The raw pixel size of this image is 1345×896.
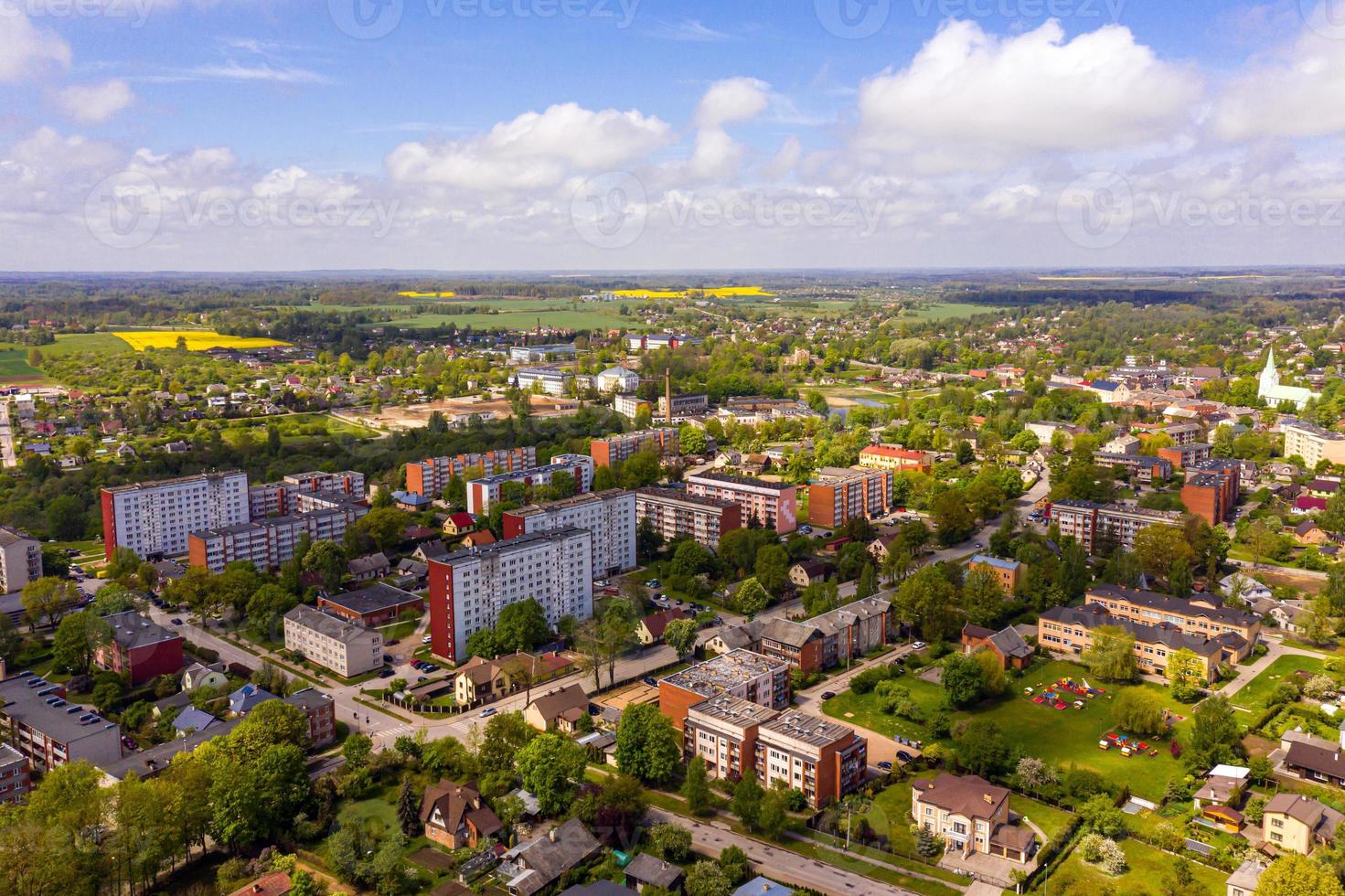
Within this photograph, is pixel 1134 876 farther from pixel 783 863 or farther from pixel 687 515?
pixel 687 515

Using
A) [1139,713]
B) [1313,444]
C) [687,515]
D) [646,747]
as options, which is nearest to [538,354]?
[687,515]

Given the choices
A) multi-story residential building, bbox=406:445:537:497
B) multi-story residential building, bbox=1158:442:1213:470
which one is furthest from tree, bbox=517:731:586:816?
multi-story residential building, bbox=1158:442:1213:470

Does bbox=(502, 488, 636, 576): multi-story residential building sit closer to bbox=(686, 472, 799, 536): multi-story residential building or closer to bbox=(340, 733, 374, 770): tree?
bbox=(686, 472, 799, 536): multi-story residential building

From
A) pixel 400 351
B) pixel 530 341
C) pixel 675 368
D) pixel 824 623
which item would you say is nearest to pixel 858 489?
pixel 824 623

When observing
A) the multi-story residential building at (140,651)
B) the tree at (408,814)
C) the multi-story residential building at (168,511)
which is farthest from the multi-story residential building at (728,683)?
the multi-story residential building at (168,511)

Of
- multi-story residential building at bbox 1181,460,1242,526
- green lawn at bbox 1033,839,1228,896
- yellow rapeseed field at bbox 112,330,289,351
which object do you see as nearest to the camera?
green lawn at bbox 1033,839,1228,896

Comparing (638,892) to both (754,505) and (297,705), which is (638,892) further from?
(754,505)
